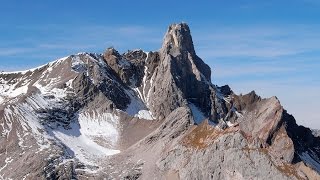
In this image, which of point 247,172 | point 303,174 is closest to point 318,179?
point 303,174

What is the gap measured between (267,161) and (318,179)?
1638 centimetres

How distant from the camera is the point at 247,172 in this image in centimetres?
19962

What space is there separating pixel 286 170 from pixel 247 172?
38.0 feet

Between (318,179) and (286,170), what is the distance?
10.8m

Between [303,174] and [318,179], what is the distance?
5.10 metres

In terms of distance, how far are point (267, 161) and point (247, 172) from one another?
22.5ft

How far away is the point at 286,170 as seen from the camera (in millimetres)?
197000

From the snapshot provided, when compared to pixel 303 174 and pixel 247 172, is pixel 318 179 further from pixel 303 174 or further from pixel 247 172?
pixel 247 172

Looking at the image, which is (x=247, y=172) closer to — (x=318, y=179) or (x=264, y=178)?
(x=264, y=178)

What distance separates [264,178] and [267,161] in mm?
5307

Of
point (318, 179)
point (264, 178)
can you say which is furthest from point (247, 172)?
point (318, 179)

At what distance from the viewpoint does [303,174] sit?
651ft

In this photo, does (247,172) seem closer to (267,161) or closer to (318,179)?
(267,161)

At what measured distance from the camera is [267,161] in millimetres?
199000
